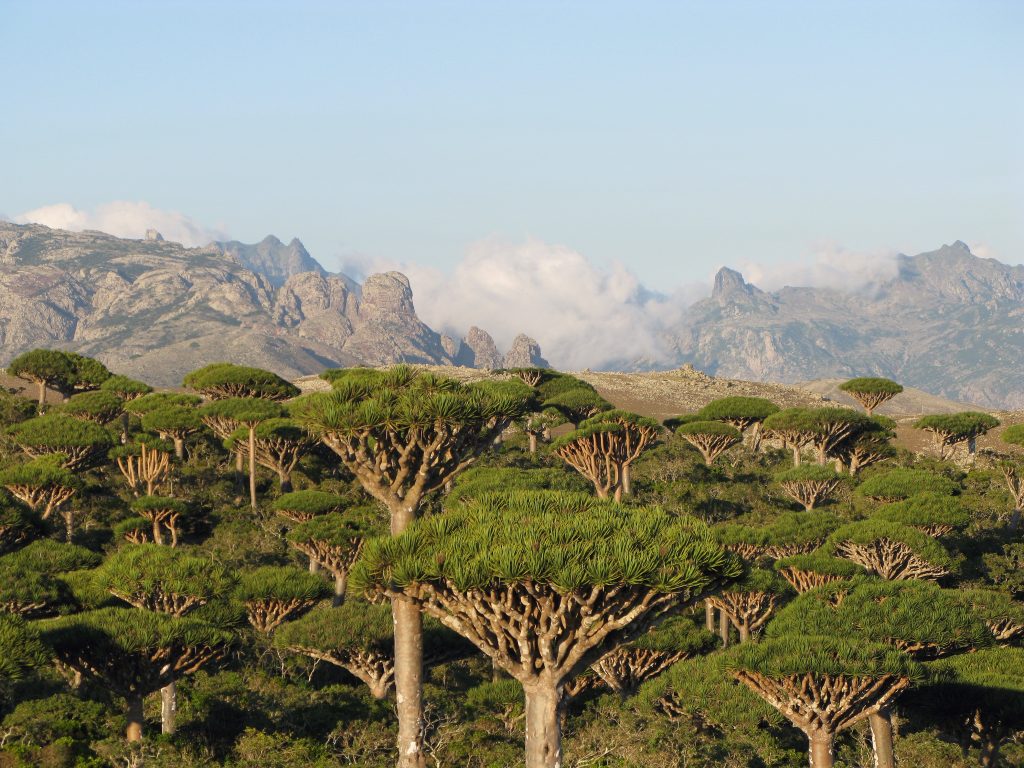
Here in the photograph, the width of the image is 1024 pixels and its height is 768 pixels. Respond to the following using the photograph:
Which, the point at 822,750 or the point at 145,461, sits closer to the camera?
the point at 822,750

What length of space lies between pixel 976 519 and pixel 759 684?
48.7 meters

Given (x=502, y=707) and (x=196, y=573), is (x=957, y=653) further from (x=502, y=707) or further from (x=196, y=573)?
(x=196, y=573)

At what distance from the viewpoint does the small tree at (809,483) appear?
71938 millimetres

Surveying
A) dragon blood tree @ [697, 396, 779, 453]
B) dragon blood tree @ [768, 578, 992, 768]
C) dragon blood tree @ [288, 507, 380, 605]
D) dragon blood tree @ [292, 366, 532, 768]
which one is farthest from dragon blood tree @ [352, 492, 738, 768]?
dragon blood tree @ [697, 396, 779, 453]

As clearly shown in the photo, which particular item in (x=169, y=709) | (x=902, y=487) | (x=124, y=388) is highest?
(x=124, y=388)

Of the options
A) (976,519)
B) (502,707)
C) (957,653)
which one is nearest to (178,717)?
(502,707)

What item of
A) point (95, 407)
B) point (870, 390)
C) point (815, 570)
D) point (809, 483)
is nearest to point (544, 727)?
point (815, 570)

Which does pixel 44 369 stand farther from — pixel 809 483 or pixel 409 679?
pixel 409 679

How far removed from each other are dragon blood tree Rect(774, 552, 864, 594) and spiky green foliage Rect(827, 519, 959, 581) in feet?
9.52

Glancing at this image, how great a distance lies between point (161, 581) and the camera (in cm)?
3862

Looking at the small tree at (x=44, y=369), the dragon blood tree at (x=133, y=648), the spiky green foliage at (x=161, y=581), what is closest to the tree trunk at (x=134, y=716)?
the dragon blood tree at (x=133, y=648)

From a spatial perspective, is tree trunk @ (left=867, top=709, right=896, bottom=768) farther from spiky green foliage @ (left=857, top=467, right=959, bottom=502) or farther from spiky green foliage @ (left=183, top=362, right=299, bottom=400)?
spiky green foliage @ (left=183, top=362, right=299, bottom=400)

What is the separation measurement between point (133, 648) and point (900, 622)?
24959 millimetres

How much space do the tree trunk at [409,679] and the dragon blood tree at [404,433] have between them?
2 cm
